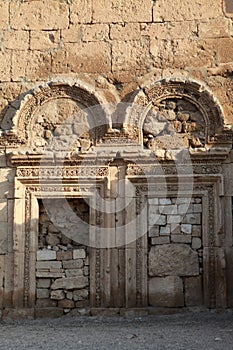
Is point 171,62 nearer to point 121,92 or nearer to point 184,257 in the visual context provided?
point 121,92

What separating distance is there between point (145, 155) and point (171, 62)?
1.60 meters

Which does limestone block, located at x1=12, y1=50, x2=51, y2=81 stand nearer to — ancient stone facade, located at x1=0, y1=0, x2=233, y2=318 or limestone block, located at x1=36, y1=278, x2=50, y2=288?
ancient stone facade, located at x1=0, y1=0, x2=233, y2=318

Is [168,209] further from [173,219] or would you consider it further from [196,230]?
[196,230]

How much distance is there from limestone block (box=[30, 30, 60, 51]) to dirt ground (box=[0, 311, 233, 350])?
172 inches

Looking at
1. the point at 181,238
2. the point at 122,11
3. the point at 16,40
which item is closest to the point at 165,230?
the point at 181,238

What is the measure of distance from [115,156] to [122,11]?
2.44m

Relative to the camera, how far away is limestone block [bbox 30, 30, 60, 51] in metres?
9.55

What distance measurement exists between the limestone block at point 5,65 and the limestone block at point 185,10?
249cm

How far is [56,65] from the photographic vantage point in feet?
31.2

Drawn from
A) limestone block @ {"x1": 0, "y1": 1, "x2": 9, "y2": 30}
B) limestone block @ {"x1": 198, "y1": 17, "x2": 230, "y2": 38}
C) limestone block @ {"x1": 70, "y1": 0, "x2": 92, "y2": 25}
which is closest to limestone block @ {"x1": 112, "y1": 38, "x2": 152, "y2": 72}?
Answer: limestone block @ {"x1": 70, "y1": 0, "x2": 92, "y2": 25}

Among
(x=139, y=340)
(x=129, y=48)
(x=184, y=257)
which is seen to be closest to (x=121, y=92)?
(x=129, y=48)

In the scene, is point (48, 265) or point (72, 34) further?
point (72, 34)

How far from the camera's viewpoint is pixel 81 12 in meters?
9.61

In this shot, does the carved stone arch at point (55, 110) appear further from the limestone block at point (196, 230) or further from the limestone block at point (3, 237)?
the limestone block at point (196, 230)
